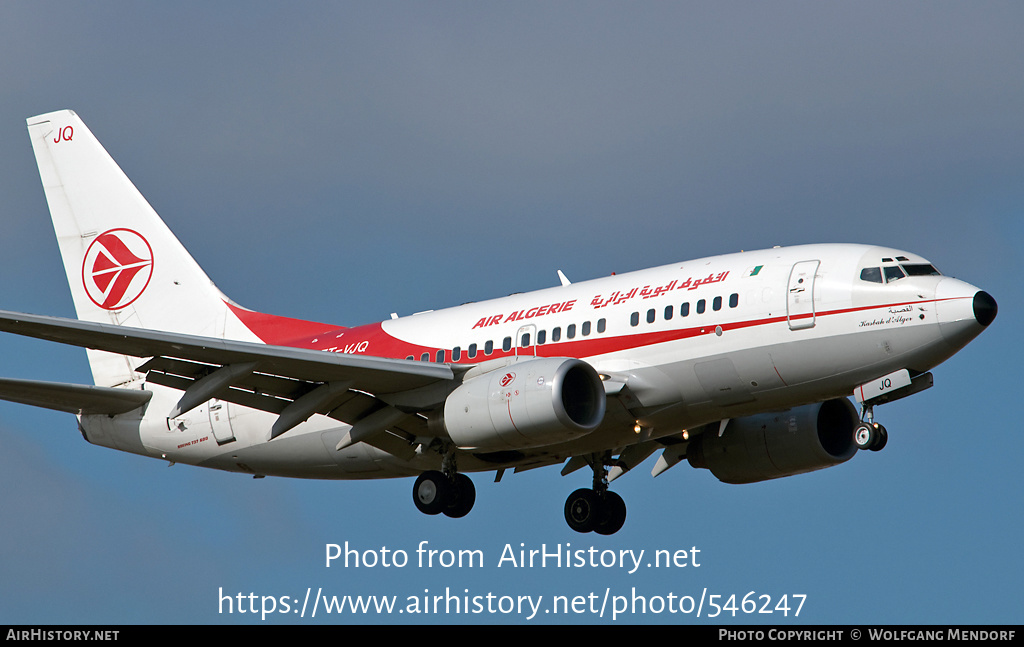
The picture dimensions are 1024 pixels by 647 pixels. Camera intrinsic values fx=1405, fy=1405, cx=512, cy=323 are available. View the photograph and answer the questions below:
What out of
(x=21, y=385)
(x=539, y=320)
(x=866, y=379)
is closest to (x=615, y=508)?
(x=539, y=320)

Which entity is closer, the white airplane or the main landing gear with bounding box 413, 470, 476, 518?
the white airplane

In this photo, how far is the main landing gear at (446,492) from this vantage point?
32.0 metres

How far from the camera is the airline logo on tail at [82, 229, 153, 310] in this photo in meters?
39.4

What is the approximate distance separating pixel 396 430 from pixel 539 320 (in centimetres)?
429

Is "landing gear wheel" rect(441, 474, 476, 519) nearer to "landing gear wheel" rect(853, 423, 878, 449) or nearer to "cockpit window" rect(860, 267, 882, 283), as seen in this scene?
"landing gear wheel" rect(853, 423, 878, 449)

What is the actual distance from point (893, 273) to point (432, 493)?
37.1ft

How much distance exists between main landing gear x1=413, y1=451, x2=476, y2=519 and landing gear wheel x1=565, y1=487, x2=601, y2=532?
11.6 feet

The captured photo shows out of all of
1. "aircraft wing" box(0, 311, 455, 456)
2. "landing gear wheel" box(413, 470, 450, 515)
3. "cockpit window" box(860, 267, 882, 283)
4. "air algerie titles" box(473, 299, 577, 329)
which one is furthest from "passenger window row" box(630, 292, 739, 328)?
"landing gear wheel" box(413, 470, 450, 515)

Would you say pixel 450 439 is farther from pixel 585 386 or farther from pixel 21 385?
pixel 21 385

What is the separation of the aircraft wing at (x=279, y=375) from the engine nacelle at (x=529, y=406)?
53.0 inches

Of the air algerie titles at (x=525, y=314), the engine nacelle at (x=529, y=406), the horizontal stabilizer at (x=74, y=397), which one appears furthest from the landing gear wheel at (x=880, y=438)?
the horizontal stabilizer at (x=74, y=397)

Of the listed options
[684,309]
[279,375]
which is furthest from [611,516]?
[279,375]

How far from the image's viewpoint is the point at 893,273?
28422 mm
